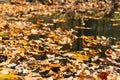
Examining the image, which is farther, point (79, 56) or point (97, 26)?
point (97, 26)

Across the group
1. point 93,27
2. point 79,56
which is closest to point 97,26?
point 93,27

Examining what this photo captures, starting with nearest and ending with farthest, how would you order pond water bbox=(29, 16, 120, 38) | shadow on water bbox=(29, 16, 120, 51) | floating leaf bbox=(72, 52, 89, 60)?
1. floating leaf bbox=(72, 52, 89, 60)
2. shadow on water bbox=(29, 16, 120, 51)
3. pond water bbox=(29, 16, 120, 38)

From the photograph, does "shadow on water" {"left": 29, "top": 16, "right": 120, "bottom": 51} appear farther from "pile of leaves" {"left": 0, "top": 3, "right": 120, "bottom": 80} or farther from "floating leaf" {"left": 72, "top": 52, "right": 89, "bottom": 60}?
"floating leaf" {"left": 72, "top": 52, "right": 89, "bottom": 60}

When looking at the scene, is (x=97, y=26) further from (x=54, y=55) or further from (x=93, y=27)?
(x=54, y=55)

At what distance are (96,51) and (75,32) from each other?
3.47 meters

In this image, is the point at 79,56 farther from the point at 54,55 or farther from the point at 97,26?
the point at 97,26

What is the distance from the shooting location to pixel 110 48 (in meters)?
11.5

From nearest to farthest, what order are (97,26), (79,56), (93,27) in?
(79,56), (93,27), (97,26)

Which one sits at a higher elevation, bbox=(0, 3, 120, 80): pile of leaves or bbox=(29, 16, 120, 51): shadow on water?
bbox=(0, 3, 120, 80): pile of leaves

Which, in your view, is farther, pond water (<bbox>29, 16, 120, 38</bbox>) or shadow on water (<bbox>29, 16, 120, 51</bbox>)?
pond water (<bbox>29, 16, 120, 38</bbox>)

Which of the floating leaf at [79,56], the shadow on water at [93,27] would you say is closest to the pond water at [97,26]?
the shadow on water at [93,27]

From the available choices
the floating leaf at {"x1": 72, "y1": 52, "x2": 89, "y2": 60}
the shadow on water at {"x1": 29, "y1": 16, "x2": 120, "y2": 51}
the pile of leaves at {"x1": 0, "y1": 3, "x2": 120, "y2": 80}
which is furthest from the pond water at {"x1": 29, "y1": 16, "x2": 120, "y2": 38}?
the floating leaf at {"x1": 72, "y1": 52, "x2": 89, "y2": 60}

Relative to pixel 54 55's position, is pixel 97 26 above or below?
below

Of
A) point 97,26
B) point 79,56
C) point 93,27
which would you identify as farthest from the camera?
point 97,26
